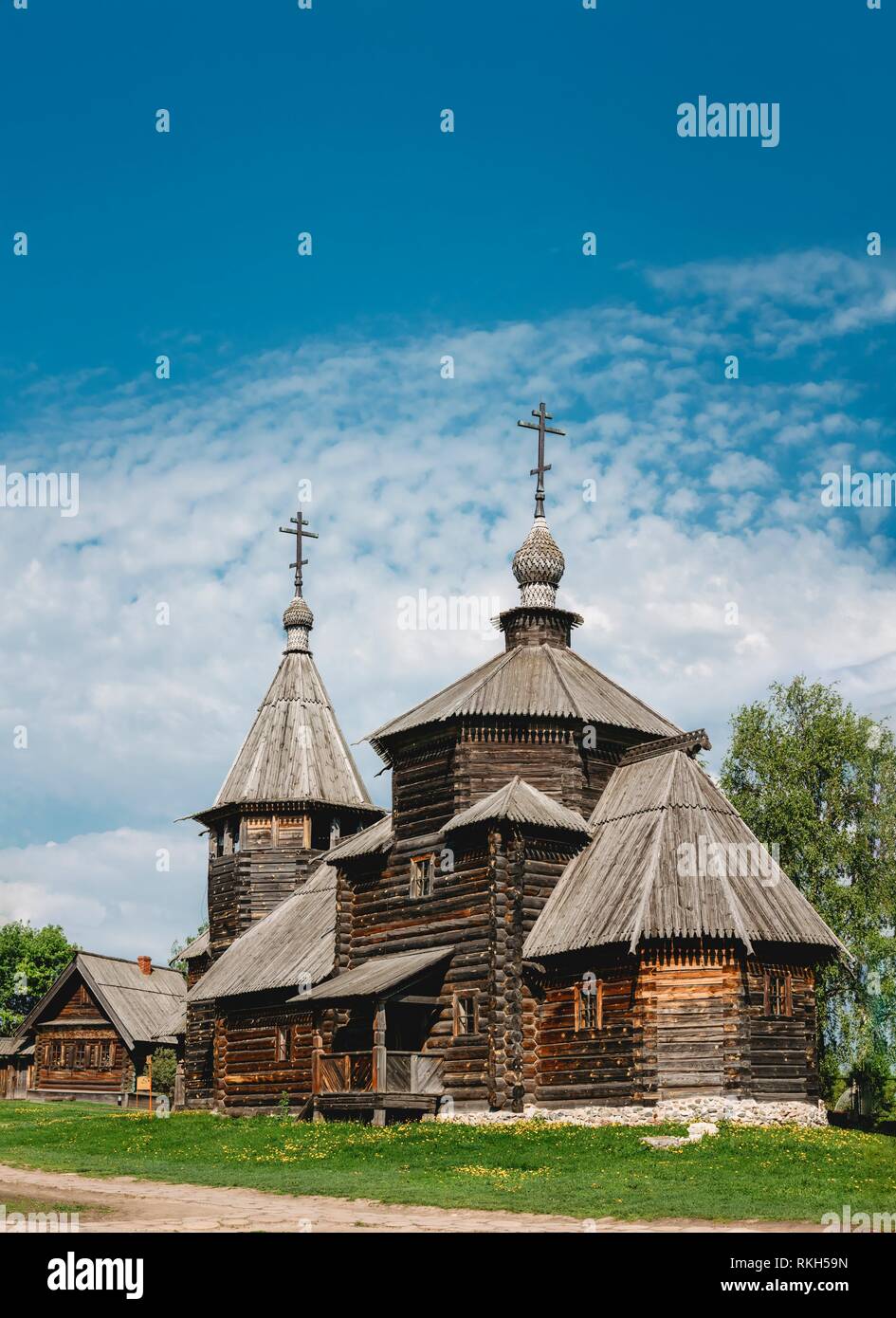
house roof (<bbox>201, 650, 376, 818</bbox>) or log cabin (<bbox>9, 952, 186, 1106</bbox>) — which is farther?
log cabin (<bbox>9, 952, 186, 1106</bbox>)

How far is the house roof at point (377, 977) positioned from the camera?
32.9 metres

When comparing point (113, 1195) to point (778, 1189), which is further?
point (113, 1195)

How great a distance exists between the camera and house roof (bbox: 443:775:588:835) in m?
33.3

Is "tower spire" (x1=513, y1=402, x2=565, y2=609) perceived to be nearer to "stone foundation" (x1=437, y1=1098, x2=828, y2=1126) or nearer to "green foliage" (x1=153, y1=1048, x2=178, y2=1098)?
"stone foundation" (x1=437, y1=1098, x2=828, y2=1126)

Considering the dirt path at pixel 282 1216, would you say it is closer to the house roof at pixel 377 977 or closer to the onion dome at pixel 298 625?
the house roof at pixel 377 977

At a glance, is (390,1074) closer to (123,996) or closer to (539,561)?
(539,561)

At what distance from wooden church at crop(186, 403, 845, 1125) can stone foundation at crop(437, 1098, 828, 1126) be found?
13.2 inches

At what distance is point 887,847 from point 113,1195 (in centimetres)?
2922

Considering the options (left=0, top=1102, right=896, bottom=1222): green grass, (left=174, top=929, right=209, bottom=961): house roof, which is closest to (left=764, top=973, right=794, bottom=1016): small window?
(left=0, top=1102, right=896, bottom=1222): green grass

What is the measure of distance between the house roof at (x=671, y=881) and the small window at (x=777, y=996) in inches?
42.3

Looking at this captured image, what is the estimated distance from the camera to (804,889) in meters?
43.8
